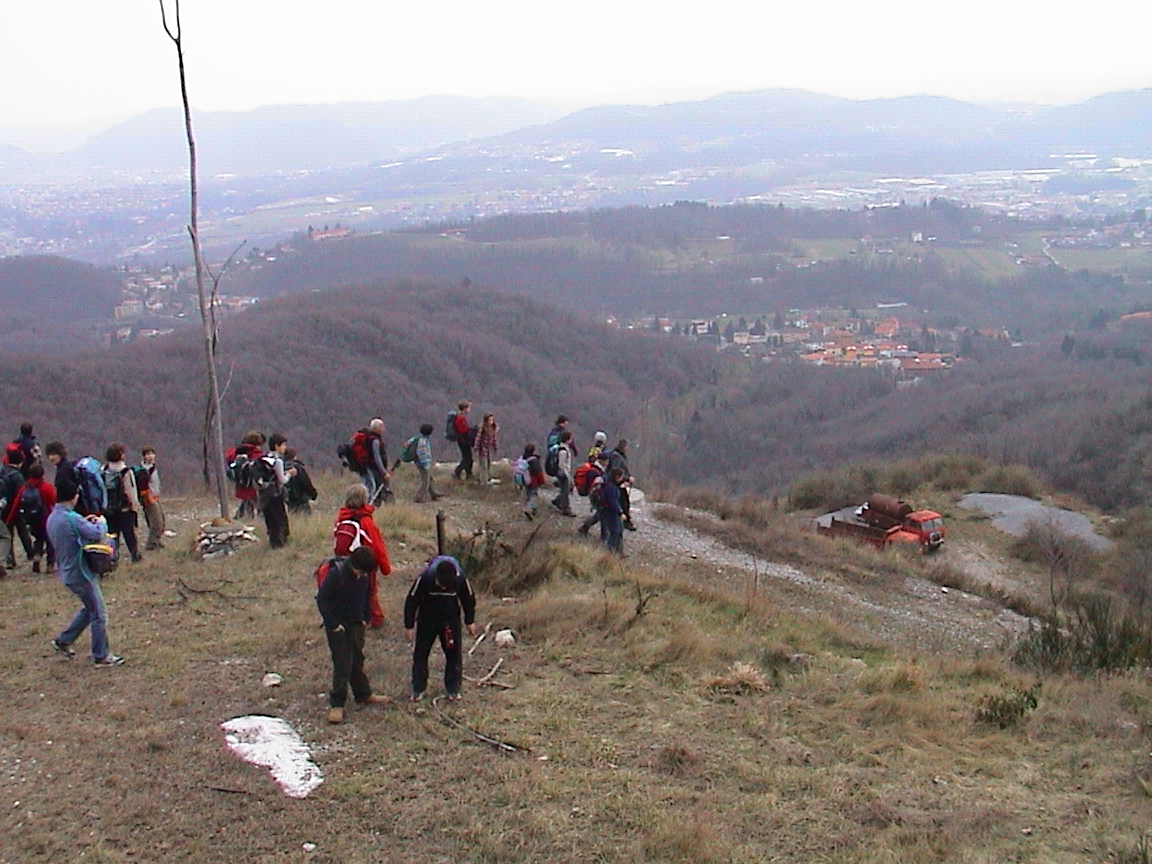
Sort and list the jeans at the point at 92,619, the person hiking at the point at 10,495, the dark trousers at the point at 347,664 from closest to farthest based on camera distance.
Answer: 1. the dark trousers at the point at 347,664
2. the jeans at the point at 92,619
3. the person hiking at the point at 10,495

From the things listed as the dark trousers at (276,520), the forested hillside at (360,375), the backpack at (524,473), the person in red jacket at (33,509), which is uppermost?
the person in red jacket at (33,509)

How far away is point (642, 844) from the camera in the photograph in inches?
205

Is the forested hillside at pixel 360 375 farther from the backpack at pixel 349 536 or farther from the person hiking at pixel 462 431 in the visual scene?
the backpack at pixel 349 536

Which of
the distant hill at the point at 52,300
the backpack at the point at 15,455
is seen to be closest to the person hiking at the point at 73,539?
the backpack at the point at 15,455

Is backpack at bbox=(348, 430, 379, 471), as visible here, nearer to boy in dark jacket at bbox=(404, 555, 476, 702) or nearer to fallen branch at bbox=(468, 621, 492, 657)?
fallen branch at bbox=(468, 621, 492, 657)

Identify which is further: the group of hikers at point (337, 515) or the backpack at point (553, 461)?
the backpack at point (553, 461)

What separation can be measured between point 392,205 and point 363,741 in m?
156

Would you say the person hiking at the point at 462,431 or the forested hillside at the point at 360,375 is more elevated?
the person hiking at the point at 462,431

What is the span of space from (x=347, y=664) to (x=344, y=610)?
44 centimetres

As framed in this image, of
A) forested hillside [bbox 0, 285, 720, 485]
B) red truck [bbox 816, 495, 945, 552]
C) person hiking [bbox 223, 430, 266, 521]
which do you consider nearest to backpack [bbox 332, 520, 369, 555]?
person hiking [bbox 223, 430, 266, 521]

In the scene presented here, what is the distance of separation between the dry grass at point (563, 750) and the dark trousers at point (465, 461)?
19.6 feet

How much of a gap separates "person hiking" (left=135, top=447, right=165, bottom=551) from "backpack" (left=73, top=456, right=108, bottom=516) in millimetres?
1205

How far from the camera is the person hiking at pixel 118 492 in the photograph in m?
9.72

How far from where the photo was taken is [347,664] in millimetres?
6480
